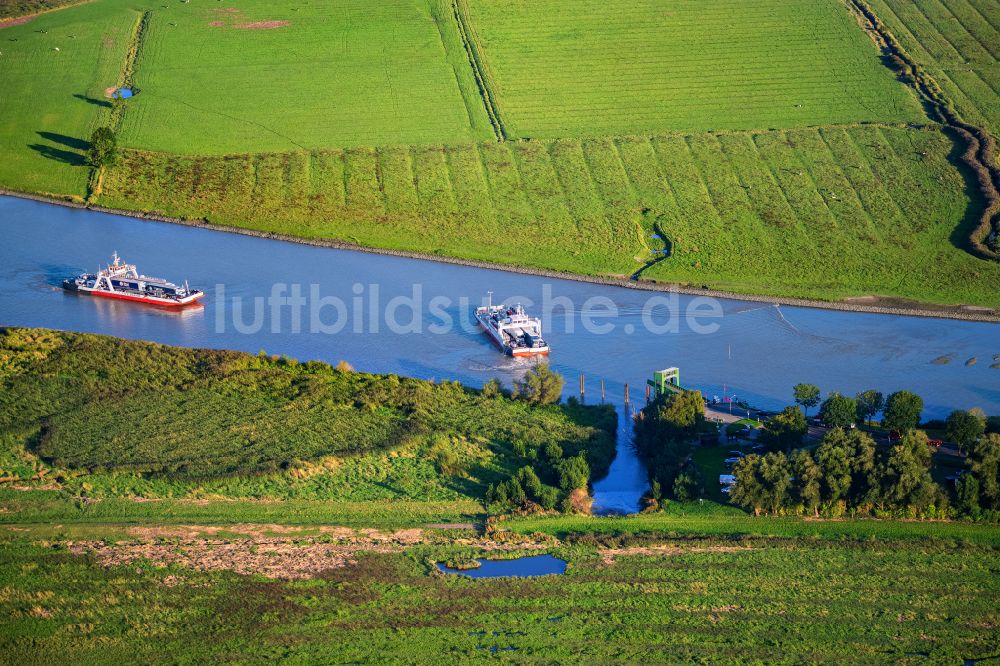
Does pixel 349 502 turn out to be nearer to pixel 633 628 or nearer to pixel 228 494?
pixel 228 494

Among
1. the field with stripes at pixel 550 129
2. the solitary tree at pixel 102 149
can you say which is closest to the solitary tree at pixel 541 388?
the field with stripes at pixel 550 129

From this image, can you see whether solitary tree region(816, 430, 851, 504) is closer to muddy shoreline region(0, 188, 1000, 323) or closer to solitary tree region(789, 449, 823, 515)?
solitary tree region(789, 449, 823, 515)

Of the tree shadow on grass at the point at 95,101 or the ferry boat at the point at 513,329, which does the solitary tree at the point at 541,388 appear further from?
the tree shadow on grass at the point at 95,101

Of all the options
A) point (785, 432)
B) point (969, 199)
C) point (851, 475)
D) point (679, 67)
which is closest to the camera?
point (851, 475)

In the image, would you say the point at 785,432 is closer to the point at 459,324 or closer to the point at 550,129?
the point at 459,324

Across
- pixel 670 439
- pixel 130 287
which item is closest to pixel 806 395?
pixel 670 439

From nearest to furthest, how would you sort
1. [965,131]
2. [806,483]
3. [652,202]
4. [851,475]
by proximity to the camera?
[806,483]
[851,475]
[652,202]
[965,131]

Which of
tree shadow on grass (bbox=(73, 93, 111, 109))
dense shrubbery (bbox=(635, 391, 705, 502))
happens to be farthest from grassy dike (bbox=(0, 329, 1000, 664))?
tree shadow on grass (bbox=(73, 93, 111, 109))
